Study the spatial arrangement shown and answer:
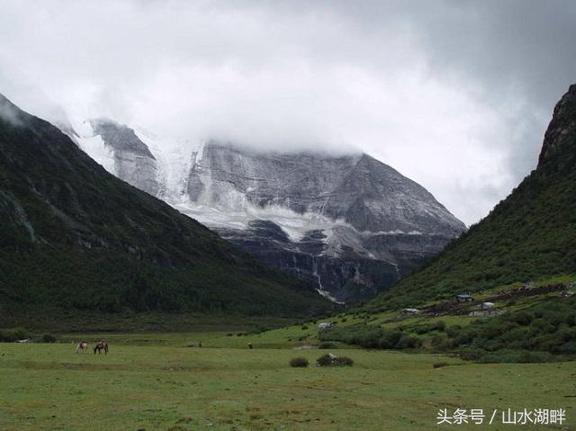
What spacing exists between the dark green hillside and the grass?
75.9 metres

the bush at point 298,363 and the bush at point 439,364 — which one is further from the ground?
the bush at point 439,364

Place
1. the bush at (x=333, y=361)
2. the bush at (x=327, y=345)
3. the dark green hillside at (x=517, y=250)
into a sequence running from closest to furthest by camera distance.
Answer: the bush at (x=333, y=361), the bush at (x=327, y=345), the dark green hillside at (x=517, y=250)

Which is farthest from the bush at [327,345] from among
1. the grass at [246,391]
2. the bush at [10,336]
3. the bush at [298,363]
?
the bush at [10,336]

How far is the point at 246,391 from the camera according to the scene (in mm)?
46000

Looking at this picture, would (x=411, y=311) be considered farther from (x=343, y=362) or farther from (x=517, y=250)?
(x=343, y=362)

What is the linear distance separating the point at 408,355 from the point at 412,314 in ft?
154

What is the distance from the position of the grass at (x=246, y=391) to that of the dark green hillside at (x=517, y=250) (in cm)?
7587

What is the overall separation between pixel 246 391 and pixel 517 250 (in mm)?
128303

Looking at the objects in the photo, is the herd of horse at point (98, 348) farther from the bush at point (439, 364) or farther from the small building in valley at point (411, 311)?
the small building in valley at point (411, 311)

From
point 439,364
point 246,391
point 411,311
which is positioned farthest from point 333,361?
point 411,311

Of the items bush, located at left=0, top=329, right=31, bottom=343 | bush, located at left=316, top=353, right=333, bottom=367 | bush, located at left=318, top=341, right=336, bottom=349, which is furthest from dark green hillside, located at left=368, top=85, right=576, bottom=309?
bush, located at left=0, top=329, right=31, bottom=343

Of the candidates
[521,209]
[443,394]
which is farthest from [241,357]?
[521,209]

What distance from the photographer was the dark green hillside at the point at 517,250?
5527 inches

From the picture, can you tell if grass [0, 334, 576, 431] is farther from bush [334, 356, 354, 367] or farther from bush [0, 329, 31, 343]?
bush [0, 329, 31, 343]
